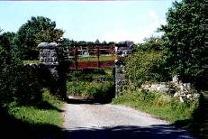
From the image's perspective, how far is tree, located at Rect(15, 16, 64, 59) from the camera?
47.8 meters

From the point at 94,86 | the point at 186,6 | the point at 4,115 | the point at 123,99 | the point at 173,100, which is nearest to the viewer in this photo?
the point at 4,115

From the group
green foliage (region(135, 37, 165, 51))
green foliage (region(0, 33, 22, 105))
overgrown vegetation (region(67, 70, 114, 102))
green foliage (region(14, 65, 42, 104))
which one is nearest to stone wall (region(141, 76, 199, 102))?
green foliage (region(135, 37, 165, 51))

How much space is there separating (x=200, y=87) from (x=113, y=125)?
13.0m

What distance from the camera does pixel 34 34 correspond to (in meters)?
61.8

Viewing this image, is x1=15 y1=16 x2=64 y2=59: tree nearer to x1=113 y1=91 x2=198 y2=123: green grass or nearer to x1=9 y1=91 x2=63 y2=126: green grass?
x1=113 y1=91 x2=198 y2=123: green grass

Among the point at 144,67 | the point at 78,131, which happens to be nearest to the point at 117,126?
the point at 78,131

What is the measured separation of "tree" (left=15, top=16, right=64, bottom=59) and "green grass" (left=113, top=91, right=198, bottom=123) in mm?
23661

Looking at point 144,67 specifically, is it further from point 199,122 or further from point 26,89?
point 199,122

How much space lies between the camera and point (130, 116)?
18.4 meters

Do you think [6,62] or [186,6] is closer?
[6,62]

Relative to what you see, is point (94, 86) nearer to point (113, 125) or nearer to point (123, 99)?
point (123, 99)

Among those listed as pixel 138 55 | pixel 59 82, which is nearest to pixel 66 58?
pixel 59 82

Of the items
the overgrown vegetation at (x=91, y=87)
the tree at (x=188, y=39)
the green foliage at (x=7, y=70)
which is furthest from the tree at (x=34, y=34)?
the green foliage at (x=7, y=70)

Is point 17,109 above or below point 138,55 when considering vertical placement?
below
